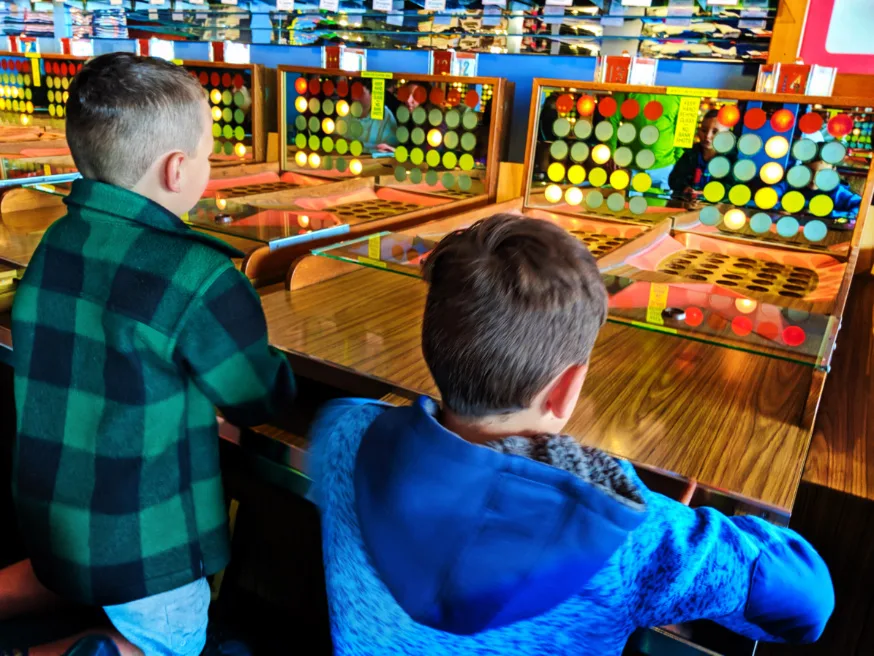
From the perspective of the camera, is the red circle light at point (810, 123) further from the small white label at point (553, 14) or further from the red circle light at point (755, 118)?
the small white label at point (553, 14)

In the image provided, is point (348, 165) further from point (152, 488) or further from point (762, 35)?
point (152, 488)

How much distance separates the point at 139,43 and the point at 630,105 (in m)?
2.33

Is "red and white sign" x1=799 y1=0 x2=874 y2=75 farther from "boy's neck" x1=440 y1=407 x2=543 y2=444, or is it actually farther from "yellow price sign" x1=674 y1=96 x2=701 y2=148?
"boy's neck" x1=440 y1=407 x2=543 y2=444

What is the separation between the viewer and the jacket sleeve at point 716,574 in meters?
0.61

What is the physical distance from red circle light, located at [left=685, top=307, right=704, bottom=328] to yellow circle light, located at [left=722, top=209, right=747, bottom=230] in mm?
758

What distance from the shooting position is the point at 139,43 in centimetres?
311

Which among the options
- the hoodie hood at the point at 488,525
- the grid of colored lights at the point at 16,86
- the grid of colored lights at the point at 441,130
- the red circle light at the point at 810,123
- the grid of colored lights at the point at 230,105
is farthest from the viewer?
the grid of colored lights at the point at 16,86

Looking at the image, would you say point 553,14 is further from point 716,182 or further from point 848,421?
point 848,421

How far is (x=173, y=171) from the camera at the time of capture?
105cm

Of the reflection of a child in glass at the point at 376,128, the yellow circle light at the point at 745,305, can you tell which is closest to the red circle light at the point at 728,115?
the yellow circle light at the point at 745,305

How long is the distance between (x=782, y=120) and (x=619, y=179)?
441 millimetres

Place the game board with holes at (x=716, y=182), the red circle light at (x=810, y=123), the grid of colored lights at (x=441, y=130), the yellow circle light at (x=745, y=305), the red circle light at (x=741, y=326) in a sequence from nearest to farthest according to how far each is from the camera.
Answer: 1. the red circle light at (x=741, y=326)
2. the yellow circle light at (x=745, y=305)
3. the game board with holes at (x=716, y=182)
4. the red circle light at (x=810, y=123)
5. the grid of colored lights at (x=441, y=130)

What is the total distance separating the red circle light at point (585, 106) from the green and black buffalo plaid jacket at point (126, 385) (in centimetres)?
133

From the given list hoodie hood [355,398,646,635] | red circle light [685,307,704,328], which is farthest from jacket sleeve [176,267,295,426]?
red circle light [685,307,704,328]
